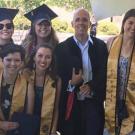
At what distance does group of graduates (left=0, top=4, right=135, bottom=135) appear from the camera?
400cm

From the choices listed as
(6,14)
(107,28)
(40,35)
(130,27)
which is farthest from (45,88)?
(107,28)

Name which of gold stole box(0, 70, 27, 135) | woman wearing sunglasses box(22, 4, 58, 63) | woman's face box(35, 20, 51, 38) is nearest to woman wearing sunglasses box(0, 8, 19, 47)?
woman wearing sunglasses box(22, 4, 58, 63)

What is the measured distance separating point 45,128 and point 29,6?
22.5 m

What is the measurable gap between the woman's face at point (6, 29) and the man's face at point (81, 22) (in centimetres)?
75

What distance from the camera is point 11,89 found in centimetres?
407

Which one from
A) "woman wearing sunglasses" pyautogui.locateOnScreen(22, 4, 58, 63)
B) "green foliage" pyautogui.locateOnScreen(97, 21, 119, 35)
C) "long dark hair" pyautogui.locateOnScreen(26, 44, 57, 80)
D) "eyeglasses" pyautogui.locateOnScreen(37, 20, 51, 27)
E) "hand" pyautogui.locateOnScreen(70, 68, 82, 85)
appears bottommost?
"hand" pyautogui.locateOnScreen(70, 68, 82, 85)

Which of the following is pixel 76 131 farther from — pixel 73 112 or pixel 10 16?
pixel 10 16

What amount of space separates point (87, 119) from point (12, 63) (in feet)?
3.28

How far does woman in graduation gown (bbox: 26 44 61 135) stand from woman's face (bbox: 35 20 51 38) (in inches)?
10.8

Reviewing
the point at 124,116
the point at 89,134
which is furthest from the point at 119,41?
the point at 89,134

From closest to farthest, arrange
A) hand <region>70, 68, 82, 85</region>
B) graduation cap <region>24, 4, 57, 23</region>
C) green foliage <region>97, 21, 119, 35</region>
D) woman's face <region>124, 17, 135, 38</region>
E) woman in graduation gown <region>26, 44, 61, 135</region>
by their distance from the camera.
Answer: woman's face <region>124, 17, 135, 38</region> → woman in graduation gown <region>26, 44, 61, 135</region> → hand <region>70, 68, 82, 85</region> → graduation cap <region>24, 4, 57, 23</region> → green foliage <region>97, 21, 119, 35</region>

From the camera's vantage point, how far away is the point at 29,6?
26.0 m

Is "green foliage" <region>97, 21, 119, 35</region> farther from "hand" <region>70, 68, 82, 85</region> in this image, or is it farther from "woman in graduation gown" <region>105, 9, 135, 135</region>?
"woman in graduation gown" <region>105, 9, 135, 135</region>

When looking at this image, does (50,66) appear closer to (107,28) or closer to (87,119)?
(87,119)
